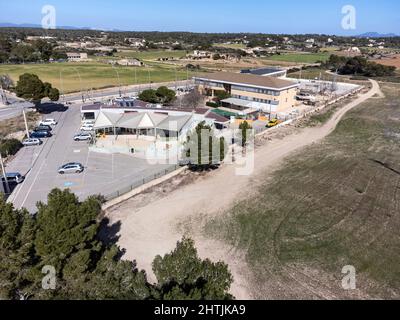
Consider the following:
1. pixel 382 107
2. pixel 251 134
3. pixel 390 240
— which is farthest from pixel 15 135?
pixel 382 107

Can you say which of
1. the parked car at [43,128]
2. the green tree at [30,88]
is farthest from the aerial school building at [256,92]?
the green tree at [30,88]

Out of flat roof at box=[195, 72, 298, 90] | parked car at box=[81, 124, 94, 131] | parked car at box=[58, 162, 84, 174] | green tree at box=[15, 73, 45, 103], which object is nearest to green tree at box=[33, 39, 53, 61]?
green tree at box=[15, 73, 45, 103]

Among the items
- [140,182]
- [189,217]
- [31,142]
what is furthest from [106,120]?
[189,217]

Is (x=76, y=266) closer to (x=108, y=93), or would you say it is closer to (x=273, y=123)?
(x=273, y=123)

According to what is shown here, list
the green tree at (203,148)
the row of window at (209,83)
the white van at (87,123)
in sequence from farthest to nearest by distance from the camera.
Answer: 1. the row of window at (209,83)
2. the white van at (87,123)
3. the green tree at (203,148)

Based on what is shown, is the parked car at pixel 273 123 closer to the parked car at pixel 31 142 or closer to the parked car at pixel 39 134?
the parked car at pixel 39 134

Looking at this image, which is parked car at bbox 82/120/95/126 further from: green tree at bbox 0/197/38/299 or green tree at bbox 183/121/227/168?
green tree at bbox 0/197/38/299

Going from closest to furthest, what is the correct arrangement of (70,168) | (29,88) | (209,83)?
(70,168) < (29,88) < (209,83)
